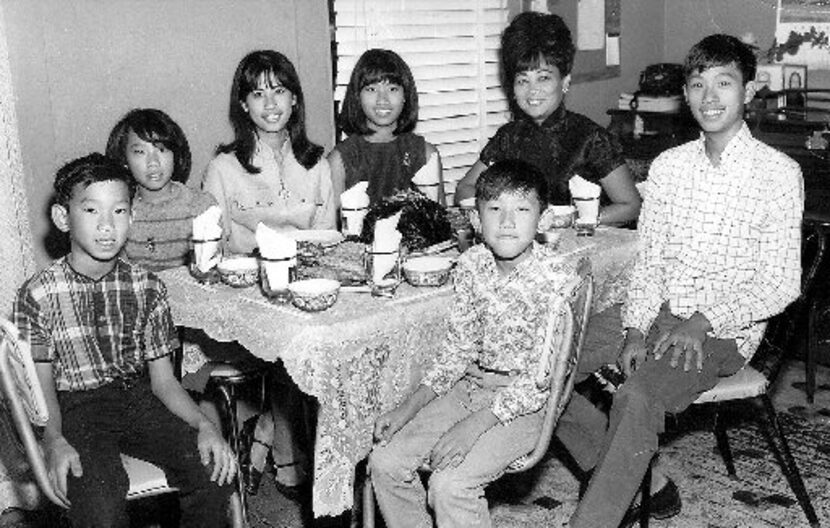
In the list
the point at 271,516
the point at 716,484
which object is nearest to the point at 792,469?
the point at 716,484

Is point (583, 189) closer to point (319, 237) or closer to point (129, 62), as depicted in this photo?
point (319, 237)

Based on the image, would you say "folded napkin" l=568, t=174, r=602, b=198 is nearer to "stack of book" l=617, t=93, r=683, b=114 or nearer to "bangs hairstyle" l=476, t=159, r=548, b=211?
"bangs hairstyle" l=476, t=159, r=548, b=211

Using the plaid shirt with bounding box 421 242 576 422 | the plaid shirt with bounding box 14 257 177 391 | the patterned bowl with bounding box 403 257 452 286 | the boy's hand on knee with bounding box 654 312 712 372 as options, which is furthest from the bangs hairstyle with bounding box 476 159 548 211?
the plaid shirt with bounding box 14 257 177 391

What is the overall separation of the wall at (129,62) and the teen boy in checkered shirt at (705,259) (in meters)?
2.08

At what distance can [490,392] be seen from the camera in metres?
3.10

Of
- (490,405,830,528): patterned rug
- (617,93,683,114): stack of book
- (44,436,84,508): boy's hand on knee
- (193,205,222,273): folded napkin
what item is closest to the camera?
(44,436,84,508): boy's hand on knee

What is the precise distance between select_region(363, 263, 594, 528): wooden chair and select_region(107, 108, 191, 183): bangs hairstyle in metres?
1.75

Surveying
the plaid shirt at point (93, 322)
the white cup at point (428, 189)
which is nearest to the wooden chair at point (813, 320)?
the white cup at point (428, 189)

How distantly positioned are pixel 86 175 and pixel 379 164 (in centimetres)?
199

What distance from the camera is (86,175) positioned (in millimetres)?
2922

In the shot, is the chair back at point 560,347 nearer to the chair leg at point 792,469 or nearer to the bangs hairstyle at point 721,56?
the chair leg at point 792,469

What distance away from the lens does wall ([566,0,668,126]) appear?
6.50 m

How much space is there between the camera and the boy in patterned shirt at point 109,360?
9.30 feet

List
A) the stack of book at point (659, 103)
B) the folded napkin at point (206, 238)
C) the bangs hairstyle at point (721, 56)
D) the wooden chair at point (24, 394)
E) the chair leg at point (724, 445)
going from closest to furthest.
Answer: the wooden chair at point (24, 394), the folded napkin at point (206, 238), the bangs hairstyle at point (721, 56), the chair leg at point (724, 445), the stack of book at point (659, 103)
